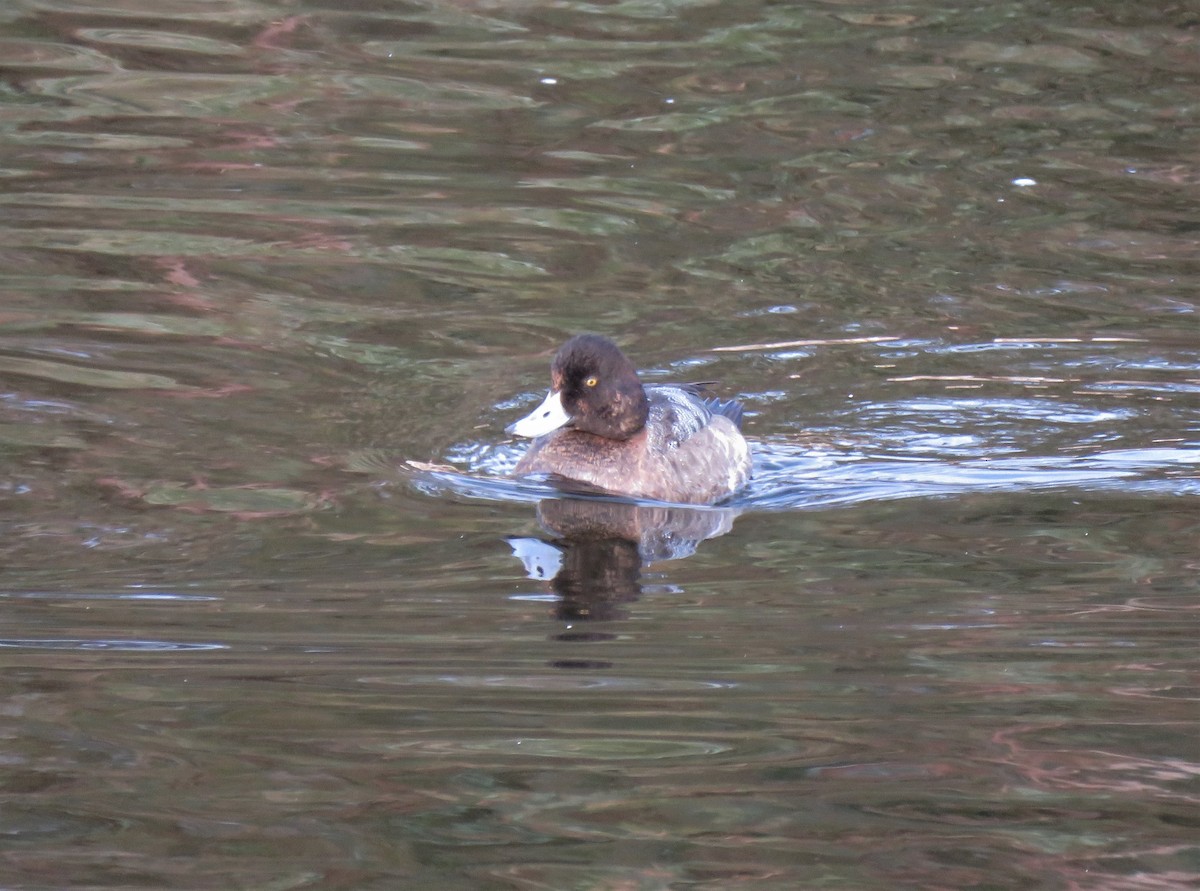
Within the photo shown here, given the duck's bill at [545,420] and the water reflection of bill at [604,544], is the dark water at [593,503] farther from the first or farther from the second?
the duck's bill at [545,420]

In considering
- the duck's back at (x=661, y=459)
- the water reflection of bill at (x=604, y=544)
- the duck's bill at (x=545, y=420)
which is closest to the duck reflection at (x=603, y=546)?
the water reflection of bill at (x=604, y=544)

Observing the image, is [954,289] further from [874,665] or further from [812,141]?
[874,665]

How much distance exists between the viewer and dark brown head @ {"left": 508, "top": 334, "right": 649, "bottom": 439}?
27.0ft

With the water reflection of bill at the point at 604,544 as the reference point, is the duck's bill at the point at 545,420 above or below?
above

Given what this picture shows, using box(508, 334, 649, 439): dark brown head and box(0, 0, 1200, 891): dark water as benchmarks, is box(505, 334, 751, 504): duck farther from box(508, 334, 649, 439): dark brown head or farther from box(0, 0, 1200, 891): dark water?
box(0, 0, 1200, 891): dark water

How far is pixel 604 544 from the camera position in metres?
7.46

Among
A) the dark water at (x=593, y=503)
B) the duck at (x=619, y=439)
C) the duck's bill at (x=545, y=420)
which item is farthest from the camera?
the duck at (x=619, y=439)

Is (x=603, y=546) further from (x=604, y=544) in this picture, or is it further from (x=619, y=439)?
(x=619, y=439)

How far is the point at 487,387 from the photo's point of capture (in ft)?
31.1

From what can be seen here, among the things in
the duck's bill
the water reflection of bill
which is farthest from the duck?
the water reflection of bill

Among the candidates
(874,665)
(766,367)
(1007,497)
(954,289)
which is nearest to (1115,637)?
(874,665)

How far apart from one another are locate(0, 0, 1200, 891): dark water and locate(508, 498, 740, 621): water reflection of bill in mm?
32

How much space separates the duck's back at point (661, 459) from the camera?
8.27 m

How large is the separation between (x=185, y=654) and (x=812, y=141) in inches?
343
